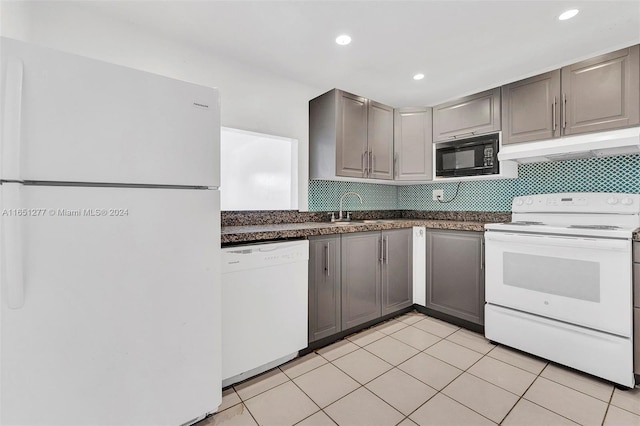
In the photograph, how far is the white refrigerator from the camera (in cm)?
96

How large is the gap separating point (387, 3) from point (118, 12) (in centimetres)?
168

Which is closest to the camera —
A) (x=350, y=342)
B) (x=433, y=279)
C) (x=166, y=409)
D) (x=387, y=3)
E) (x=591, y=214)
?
(x=166, y=409)

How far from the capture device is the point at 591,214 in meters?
2.09

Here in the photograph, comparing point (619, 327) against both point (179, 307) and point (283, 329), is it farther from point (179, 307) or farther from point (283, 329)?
point (179, 307)

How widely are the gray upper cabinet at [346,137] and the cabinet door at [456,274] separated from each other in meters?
0.95

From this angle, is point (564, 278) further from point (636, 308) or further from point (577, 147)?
point (577, 147)

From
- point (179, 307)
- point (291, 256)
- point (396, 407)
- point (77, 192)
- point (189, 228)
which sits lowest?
point (396, 407)

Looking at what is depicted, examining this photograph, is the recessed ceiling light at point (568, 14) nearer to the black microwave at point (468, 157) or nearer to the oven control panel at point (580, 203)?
the black microwave at point (468, 157)

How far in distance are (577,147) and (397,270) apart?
1.66 meters

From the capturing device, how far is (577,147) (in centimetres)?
196

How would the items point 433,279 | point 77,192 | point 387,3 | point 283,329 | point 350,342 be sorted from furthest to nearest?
point 433,279
point 350,342
point 283,329
point 387,3
point 77,192

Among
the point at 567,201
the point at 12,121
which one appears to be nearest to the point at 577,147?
the point at 567,201

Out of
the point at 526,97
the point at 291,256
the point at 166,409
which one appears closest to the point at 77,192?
the point at 166,409

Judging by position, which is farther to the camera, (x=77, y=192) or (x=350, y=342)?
(x=350, y=342)
